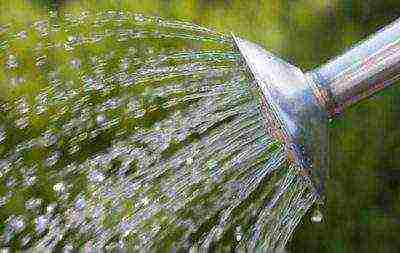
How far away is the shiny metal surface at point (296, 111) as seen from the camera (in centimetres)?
101

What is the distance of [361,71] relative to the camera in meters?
0.96

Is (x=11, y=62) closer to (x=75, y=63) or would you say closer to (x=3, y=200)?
(x=75, y=63)

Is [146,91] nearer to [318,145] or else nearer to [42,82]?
[42,82]

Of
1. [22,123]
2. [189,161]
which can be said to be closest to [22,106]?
[22,123]

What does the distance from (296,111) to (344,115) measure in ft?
6.01

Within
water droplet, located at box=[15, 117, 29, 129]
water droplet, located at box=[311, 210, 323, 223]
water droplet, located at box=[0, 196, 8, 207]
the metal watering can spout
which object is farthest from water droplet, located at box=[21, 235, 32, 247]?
the metal watering can spout

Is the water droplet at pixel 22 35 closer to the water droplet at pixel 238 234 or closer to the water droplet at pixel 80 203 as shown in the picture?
the water droplet at pixel 80 203

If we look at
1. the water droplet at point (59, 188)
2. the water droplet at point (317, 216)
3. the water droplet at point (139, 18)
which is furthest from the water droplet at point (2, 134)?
the water droplet at point (317, 216)

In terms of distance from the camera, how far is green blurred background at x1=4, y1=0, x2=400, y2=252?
2.78m

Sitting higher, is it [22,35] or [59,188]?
[22,35]

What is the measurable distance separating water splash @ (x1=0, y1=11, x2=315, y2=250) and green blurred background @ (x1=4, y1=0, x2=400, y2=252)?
10 cm

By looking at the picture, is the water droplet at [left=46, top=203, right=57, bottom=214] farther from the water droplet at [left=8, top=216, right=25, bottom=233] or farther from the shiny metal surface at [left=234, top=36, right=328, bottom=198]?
the shiny metal surface at [left=234, top=36, right=328, bottom=198]

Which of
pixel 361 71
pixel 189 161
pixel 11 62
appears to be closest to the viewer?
pixel 361 71

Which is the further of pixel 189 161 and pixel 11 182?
pixel 11 182
